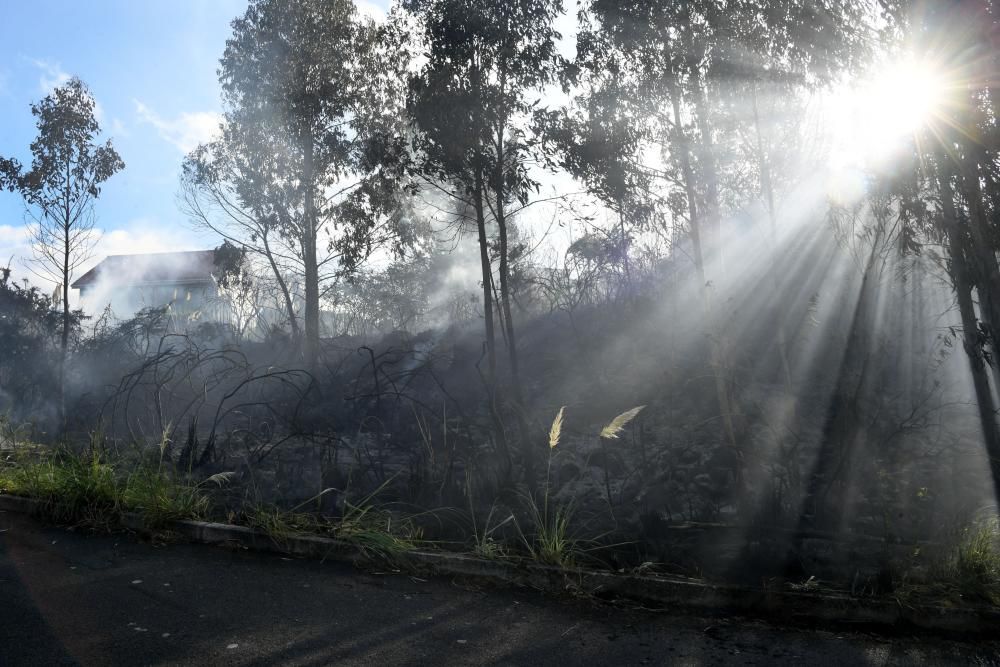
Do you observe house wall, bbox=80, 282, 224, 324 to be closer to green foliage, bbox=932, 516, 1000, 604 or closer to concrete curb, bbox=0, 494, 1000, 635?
concrete curb, bbox=0, 494, 1000, 635

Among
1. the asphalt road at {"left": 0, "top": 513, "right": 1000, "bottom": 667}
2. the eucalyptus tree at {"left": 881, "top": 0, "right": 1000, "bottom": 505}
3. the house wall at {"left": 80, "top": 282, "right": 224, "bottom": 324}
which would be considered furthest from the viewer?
the house wall at {"left": 80, "top": 282, "right": 224, "bottom": 324}

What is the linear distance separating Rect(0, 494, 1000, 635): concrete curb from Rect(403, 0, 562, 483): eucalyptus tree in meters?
4.96

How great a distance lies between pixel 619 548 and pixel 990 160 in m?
4.57

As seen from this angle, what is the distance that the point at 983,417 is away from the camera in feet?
22.1

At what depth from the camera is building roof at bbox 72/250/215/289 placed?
35.6m

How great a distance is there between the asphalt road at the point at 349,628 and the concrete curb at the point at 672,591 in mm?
142

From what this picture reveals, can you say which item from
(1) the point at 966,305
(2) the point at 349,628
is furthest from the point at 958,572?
(2) the point at 349,628

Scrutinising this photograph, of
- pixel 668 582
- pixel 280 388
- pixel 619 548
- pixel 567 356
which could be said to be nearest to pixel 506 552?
pixel 619 548

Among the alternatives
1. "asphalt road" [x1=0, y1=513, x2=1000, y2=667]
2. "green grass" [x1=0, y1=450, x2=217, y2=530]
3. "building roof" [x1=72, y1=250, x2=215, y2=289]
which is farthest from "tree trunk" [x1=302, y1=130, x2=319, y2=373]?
"building roof" [x1=72, y1=250, x2=215, y2=289]

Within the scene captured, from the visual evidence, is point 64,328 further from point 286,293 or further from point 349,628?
point 349,628

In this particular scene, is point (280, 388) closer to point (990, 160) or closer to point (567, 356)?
point (567, 356)

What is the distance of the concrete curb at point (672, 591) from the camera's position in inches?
170

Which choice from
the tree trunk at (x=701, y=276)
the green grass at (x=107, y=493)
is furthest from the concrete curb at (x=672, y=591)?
the tree trunk at (x=701, y=276)

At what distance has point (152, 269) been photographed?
37594 mm
